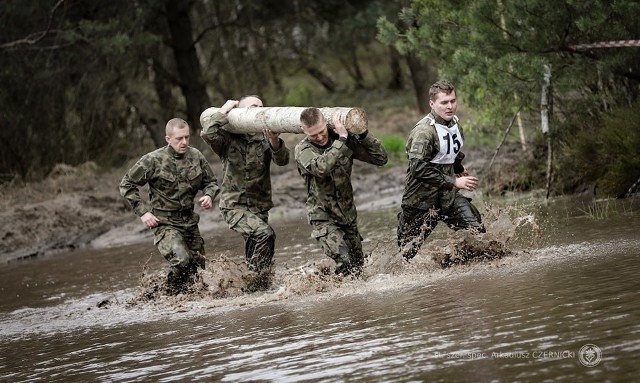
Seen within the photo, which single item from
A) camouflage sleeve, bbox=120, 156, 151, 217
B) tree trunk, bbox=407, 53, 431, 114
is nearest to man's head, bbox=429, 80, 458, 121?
camouflage sleeve, bbox=120, 156, 151, 217

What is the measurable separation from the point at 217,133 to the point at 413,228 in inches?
86.0

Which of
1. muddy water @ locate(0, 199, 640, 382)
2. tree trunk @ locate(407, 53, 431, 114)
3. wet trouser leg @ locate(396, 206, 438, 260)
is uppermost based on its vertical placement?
tree trunk @ locate(407, 53, 431, 114)

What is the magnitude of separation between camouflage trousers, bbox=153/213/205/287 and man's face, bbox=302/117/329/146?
204 cm

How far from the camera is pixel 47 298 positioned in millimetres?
12508

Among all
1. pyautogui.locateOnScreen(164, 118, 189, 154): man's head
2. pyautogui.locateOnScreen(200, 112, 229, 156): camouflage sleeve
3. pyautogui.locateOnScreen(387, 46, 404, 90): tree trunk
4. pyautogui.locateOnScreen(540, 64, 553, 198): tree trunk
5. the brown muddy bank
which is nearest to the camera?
pyautogui.locateOnScreen(200, 112, 229, 156): camouflage sleeve

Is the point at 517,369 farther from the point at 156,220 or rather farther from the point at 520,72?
the point at 520,72

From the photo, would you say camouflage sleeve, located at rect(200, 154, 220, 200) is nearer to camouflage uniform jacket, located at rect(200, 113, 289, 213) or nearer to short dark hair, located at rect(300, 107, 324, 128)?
camouflage uniform jacket, located at rect(200, 113, 289, 213)

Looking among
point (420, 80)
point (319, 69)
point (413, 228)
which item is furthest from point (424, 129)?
point (319, 69)

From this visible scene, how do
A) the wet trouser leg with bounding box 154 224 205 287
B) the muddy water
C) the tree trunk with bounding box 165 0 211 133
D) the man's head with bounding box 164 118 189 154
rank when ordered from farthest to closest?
the tree trunk with bounding box 165 0 211 133 → the man's head with bounding box 164 118 189 154 → the wet trouser leg with bounding box 154 224 205 287 → the muddy water

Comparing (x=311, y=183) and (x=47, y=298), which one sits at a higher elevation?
(x=311, y=183)

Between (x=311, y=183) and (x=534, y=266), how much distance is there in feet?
7.32

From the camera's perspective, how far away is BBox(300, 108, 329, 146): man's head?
9688 millimetres

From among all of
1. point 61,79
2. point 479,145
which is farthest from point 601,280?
point 61,79

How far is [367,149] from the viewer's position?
1000 cm
